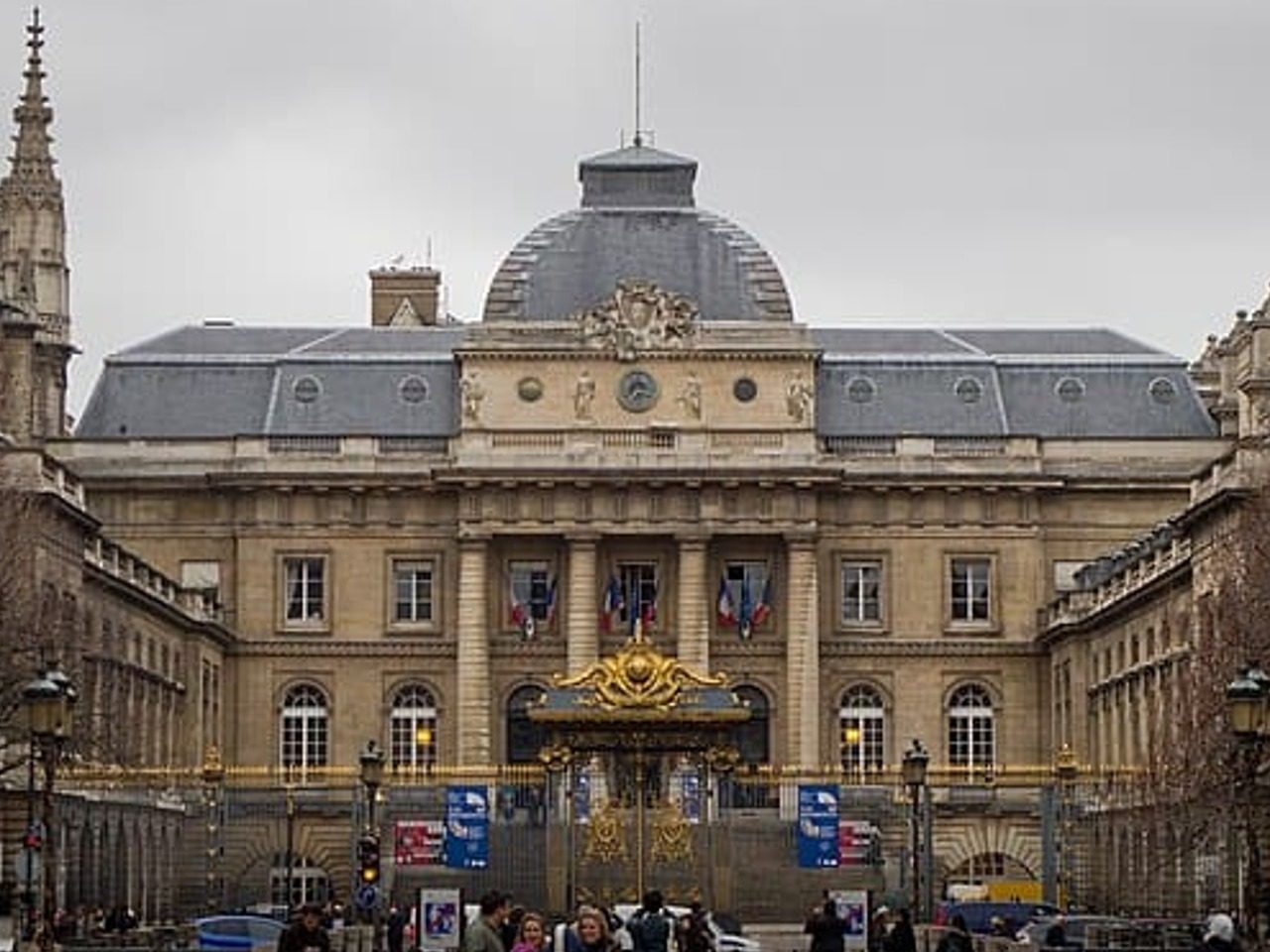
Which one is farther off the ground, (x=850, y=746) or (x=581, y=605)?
(x=581, y=605)

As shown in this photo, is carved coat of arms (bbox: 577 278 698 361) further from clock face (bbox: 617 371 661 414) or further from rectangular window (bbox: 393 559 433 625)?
rectangular window (bbox: 393 559 433 625)

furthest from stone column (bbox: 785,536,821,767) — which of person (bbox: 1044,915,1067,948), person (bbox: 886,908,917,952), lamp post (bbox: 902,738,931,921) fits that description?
person (bbox: 886,908,917,952)

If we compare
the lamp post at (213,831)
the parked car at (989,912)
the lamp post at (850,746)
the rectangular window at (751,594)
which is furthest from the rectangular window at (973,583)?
the lamp post at (213,831)

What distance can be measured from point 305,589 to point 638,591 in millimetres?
11460

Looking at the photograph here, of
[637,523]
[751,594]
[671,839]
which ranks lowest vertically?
[671,839]

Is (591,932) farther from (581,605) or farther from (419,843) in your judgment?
(581,605)

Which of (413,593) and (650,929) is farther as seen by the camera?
(413,593)

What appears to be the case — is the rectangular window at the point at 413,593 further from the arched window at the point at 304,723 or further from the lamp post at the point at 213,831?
the lamp post at the point at 213,831

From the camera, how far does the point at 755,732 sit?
129 metres

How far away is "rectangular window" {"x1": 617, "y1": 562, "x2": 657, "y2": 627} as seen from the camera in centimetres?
12962

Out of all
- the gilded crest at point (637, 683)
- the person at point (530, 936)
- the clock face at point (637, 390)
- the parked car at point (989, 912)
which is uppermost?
the clock face at point (637, 390)

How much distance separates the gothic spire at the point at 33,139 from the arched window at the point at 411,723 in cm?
Answer: 2133

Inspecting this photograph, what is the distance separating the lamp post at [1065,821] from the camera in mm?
92250

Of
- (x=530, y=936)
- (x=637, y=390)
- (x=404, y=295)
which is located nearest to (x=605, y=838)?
(x=637, y=390)
